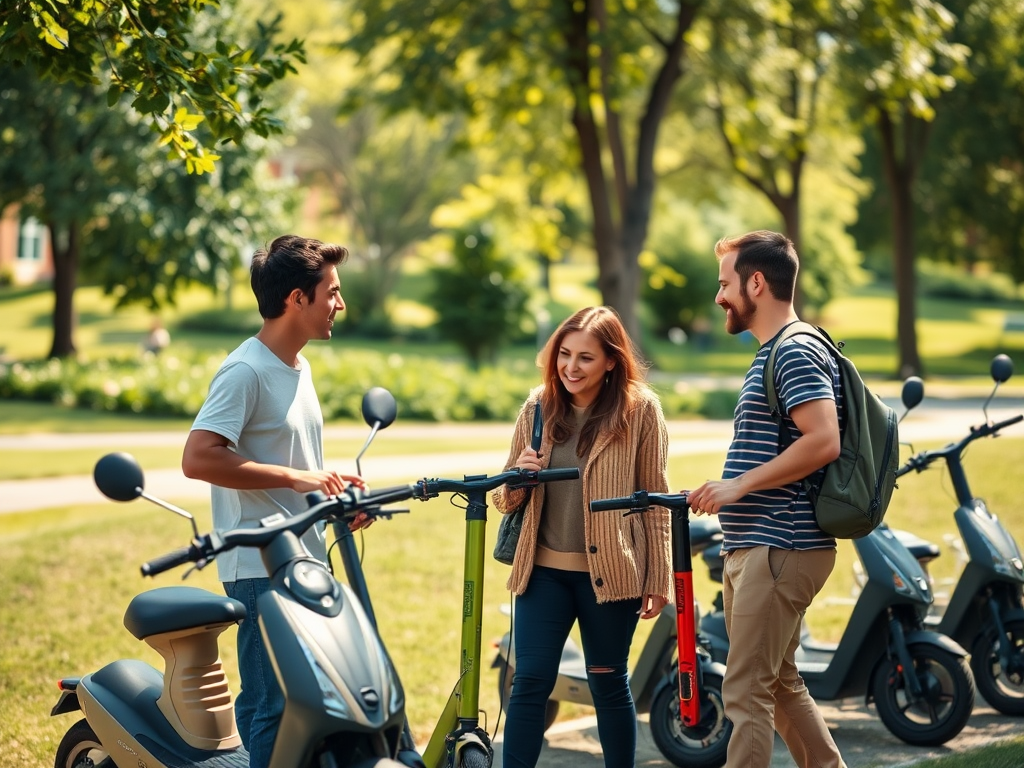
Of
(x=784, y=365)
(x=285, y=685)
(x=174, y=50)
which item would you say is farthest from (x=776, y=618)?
(x=174, y=50)

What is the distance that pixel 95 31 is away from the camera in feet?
17.4

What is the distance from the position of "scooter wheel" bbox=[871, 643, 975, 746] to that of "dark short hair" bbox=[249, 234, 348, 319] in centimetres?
306

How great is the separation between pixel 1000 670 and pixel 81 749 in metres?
3.99

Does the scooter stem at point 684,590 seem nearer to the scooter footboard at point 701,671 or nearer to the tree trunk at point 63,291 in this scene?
the scooter footboard at point 701,671

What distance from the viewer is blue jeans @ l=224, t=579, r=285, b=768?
11.9ft

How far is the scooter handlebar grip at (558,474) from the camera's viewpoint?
3787mm

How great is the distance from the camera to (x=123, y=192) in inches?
899

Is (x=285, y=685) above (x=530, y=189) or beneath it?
beneath

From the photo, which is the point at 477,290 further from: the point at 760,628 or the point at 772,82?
the point at 760,628

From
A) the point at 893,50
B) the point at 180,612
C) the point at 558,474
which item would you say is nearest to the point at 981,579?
the point at 558,474

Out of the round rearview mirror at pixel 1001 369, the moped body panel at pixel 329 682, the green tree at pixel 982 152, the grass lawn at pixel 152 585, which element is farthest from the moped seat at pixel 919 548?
the green tree at pixel 982 152

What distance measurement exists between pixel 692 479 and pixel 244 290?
129 feet

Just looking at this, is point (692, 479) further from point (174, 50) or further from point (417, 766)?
point (417, 766)

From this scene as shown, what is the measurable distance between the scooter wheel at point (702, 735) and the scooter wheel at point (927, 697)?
31.7 inches
